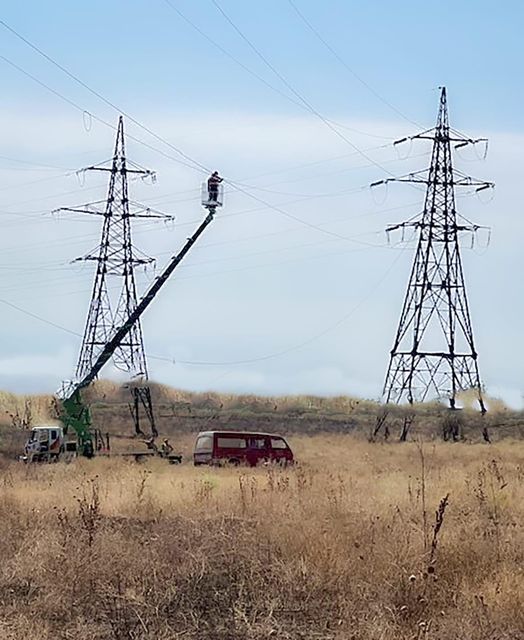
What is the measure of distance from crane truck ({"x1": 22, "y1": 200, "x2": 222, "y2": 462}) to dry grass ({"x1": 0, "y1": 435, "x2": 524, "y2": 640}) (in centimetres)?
2481

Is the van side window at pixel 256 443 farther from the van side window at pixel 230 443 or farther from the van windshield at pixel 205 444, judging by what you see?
the van windshield at pixel 205 444

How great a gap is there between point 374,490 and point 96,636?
9.81m

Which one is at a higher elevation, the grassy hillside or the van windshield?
the grassy hillside

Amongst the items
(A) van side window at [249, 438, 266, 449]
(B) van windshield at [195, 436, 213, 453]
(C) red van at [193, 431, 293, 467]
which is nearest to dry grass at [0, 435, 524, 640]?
(C) red van at [193, 431, 293, 467]

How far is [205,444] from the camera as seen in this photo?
108 feet

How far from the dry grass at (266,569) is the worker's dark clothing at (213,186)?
28517mm

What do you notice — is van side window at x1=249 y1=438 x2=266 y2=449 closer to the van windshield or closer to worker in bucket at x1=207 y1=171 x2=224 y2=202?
the van windshield

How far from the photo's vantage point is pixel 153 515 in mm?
14352

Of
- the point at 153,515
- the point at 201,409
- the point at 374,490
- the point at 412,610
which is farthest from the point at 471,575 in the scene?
the point at 201,409

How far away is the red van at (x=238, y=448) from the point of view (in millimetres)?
32156

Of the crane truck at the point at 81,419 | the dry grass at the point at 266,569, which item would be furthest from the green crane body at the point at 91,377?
the dry grass at the point at 266,569

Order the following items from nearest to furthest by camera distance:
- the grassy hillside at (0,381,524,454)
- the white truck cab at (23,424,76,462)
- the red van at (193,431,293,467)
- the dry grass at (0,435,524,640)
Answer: the dry grass at (0,435,524,640), the red van at (193,431,293,467), the white truck cab at (23,424,76,462), the grassy hillside at (0,381,524,454)

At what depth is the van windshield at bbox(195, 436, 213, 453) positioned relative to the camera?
3256cm

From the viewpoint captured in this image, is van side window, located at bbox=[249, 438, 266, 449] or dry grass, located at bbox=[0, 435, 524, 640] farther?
van side window, located at bbox=[249, 438, 266, 449]
